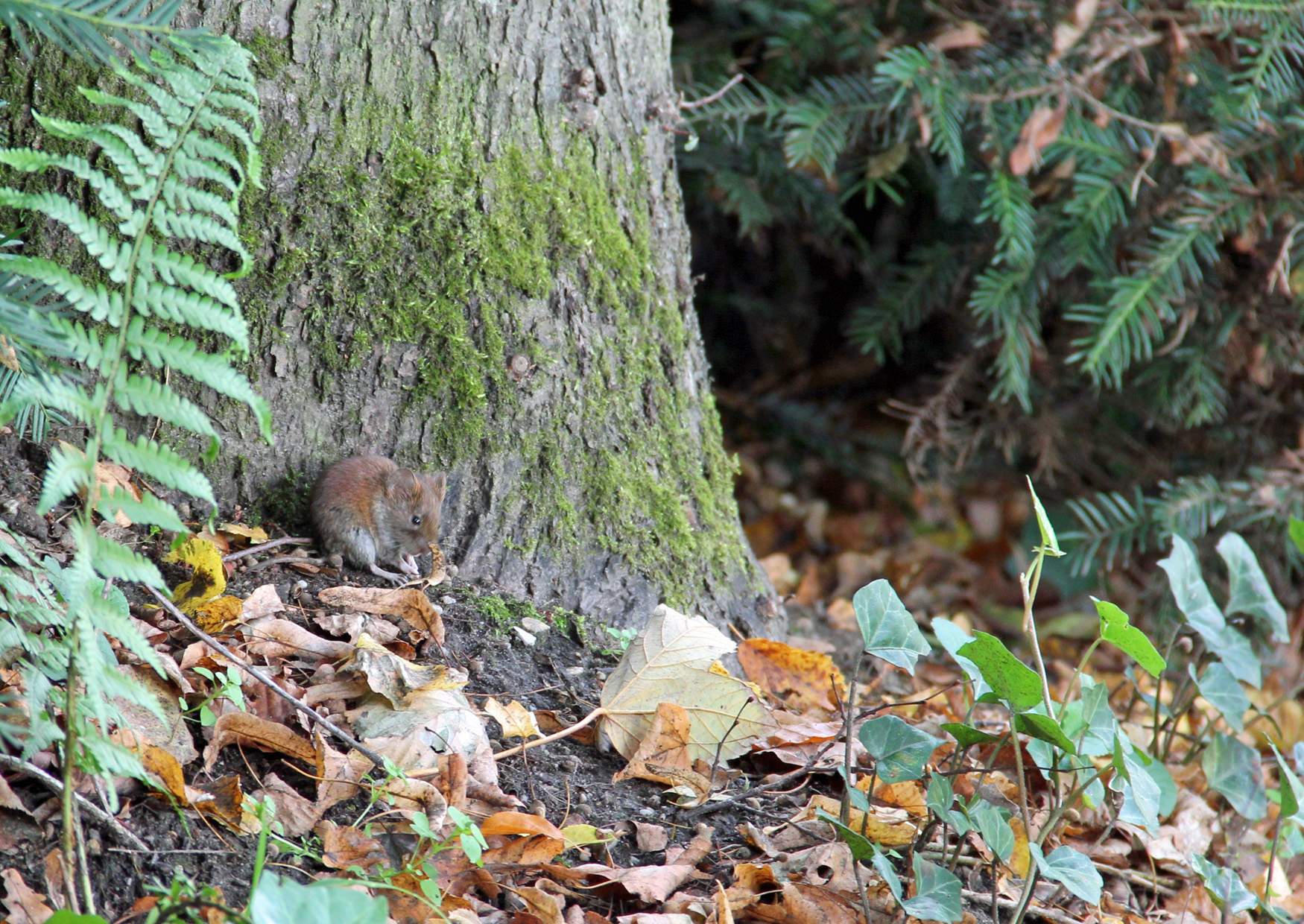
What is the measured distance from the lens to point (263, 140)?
292 centimetres

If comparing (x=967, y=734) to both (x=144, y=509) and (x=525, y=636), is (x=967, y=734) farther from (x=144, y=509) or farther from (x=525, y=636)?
(x=144, y=509)

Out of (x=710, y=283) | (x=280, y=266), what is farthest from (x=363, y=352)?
(x=710, y=283)

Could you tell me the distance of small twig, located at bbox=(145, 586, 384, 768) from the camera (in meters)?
2.29

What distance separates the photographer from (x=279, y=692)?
2.31 metres

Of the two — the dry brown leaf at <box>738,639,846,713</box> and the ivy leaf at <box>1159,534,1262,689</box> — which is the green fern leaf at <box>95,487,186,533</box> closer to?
the dry brown leaf at <box>738,639,846,713</box>

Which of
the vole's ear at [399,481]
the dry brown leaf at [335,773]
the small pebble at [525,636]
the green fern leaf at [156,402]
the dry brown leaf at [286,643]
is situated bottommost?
the small pebble at [525,636]

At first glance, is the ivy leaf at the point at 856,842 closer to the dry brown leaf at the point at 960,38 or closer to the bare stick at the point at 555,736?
the bare stick at the point at 555,736

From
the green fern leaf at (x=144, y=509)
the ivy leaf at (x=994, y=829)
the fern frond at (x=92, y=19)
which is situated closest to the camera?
the green fern leaf at (x=144, y=509)

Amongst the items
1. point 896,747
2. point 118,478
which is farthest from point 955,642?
point 118,478

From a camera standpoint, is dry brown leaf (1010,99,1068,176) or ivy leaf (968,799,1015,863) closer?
ivy leaf (968,799,1015,863)

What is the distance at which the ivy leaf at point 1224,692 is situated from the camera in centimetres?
303

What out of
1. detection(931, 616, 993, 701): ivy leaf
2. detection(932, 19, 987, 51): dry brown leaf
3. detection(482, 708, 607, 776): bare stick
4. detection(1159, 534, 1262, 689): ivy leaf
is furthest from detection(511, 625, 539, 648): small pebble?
detection(932, 19, 987, 51): dry brown leaf

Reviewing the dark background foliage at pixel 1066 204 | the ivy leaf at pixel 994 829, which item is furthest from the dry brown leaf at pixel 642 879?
the dark background foliage at pixel 1066 204

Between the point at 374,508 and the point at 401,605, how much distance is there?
0.25 metres
